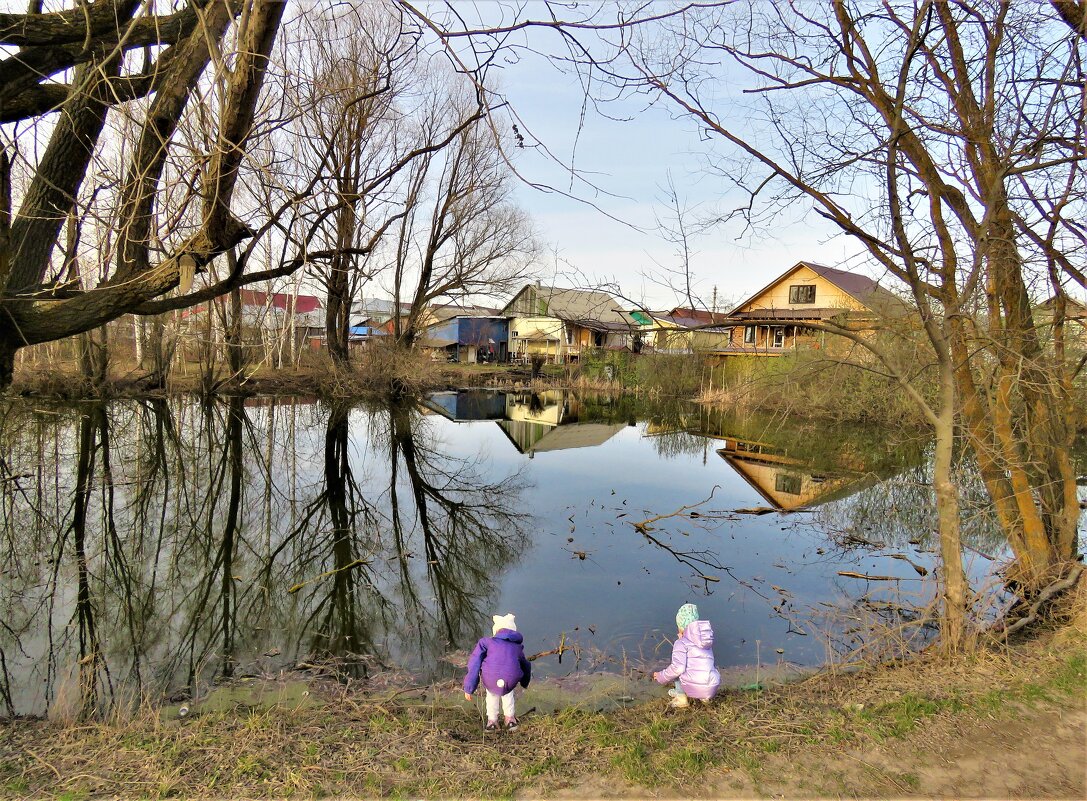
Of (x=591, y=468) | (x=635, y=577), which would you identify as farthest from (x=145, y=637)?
(x=591, y=468)

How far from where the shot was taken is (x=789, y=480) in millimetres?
14078

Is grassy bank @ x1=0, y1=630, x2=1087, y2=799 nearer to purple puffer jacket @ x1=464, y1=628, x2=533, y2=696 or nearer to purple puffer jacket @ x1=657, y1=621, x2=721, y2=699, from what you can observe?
purple puffer jacket @ x1=657, y1=621, x2=721, y2=699

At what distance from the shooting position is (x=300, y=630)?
247 inches

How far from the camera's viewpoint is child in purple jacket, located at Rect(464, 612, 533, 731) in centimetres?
391

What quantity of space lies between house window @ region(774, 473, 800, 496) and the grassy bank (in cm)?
890

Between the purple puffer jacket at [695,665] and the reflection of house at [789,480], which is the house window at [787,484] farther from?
the purple puffer jacket at [695,665]

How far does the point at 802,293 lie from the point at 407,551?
3169 cm

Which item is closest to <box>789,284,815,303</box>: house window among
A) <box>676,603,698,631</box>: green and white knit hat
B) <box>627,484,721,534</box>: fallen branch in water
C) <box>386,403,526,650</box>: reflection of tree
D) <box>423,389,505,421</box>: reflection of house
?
<box>423,389,505,421</box>: reflection of house

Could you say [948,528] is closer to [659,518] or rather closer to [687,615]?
[687,615]

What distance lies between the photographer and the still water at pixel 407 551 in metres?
5.77

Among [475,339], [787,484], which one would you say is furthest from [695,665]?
[475,339]

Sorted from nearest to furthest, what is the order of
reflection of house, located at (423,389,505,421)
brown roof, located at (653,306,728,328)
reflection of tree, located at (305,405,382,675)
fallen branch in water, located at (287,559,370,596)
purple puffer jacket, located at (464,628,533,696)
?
purple puffer jacket, located at (464,628,533,696), brown roof, located at (653,306,728,328), reflection of tree, located at (305,405,382,675), fallen branch in water, located at (287,559,370,596), reflection of house, located at (423,389,505,421)

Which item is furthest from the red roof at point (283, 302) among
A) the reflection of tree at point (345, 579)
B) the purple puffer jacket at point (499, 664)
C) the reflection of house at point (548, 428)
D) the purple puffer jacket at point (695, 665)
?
the reflection of house at point (548, 428)

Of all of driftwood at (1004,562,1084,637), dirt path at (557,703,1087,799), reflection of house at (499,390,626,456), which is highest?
reflection of house at (499,390,626,456)
